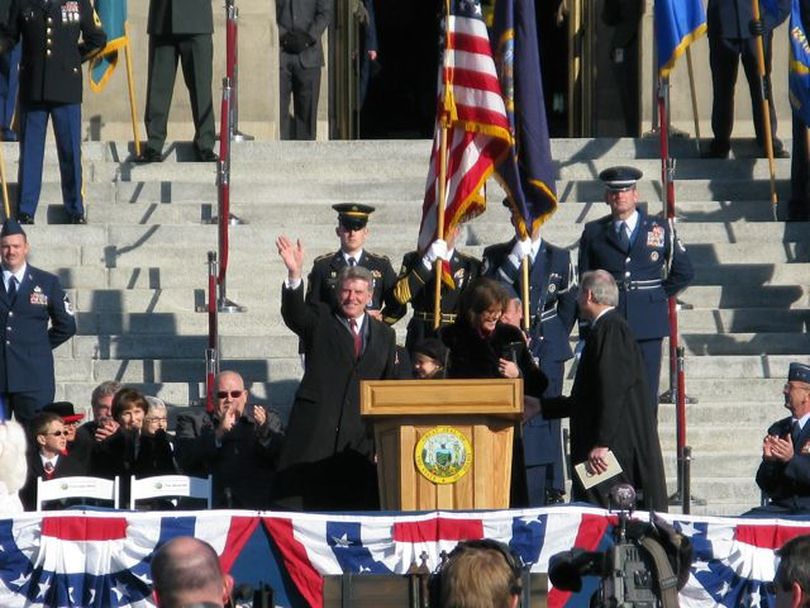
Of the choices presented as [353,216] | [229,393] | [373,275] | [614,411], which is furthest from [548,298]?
[614,411]

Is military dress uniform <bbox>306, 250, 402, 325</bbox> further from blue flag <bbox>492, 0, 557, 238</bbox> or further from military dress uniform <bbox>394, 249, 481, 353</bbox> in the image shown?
blue flag <bbox>492, 0, 557, 238</bbox>

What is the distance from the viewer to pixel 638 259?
1477 centimetres

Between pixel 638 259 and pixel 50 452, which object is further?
pixel 638 259

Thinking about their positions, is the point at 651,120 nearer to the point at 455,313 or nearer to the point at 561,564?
the point at 455,313

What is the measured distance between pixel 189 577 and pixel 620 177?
8.57m

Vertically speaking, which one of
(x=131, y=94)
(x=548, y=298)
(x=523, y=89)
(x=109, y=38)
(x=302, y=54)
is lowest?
(x=548, y=298)

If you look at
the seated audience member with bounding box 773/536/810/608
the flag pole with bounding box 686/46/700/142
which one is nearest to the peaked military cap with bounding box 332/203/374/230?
the flag pole with bounding box 686/46/700/142

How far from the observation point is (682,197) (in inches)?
698

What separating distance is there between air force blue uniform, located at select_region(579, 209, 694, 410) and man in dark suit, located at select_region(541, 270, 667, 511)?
228 cm

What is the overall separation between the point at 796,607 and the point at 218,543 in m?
4.52

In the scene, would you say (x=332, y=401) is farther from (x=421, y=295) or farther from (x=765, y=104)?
(x=765, y=104)

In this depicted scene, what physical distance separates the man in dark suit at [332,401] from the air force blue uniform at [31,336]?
8.41 ft

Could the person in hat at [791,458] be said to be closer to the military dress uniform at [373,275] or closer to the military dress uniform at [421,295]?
the military dress uniform at [421,295]

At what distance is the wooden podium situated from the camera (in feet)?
37.6
